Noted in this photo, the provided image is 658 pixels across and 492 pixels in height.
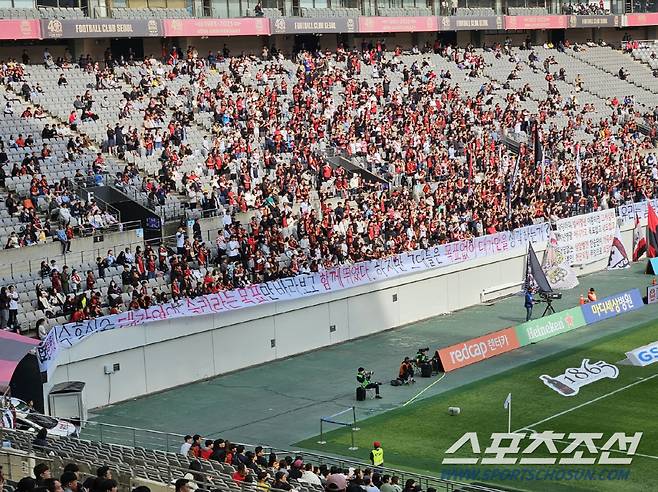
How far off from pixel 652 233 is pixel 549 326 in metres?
12.4

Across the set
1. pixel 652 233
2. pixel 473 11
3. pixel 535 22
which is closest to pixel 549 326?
pixel 652 233

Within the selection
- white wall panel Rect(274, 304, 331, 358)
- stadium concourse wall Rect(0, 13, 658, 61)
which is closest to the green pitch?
white wall panel Rect(274, 304, 331, 358)

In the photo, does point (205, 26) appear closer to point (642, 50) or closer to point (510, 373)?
point (510, 373)

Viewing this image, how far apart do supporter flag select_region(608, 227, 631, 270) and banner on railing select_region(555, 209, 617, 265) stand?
406 millimetres

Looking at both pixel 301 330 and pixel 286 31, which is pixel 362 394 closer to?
pixel 301 330

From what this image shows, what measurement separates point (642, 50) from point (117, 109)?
151 ft

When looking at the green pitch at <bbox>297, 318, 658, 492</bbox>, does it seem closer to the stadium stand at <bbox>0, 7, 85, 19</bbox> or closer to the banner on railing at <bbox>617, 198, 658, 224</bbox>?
the banner on railing at <bbox>617, 198, 658, 224</bbox>

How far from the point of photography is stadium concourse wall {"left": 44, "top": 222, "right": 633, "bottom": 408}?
35.6 meters

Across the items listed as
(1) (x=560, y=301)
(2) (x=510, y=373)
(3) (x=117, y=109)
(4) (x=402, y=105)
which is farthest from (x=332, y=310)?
(4) (x=402, y=105)

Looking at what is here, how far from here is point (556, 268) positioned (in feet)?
165

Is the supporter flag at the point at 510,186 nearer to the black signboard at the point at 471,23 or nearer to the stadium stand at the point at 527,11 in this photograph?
the black signboard at the point at 471,23

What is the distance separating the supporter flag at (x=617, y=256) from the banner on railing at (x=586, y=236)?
0.41 m

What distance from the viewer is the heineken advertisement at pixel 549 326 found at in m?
42.2

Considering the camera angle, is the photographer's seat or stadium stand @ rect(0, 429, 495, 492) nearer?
stadium stand @ rect(0, 429, 495, 492)
